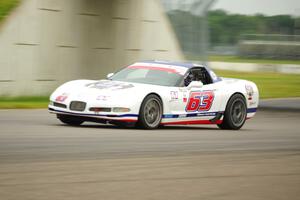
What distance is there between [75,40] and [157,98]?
430 inches

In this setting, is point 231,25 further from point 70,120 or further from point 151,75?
point 70,120

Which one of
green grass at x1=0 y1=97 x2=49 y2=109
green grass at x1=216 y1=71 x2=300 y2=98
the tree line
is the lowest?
green grass at x1=216 y1=71 x2=300 y2=98

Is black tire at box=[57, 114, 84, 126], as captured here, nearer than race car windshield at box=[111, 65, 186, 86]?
Yes

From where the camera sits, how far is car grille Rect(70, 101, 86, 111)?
13477 mm

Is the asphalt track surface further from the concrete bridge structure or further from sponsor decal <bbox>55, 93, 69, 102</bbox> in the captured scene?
the concrete bridge structure

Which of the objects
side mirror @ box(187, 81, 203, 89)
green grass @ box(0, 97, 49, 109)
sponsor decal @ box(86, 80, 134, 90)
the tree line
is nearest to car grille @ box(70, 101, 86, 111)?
sponsor decal @ box(86, 80, 134, 90)

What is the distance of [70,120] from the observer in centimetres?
1408

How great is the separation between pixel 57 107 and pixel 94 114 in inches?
27.1

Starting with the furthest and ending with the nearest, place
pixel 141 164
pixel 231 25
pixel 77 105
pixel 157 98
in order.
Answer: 1. pixel 231 25
2. pixel 157 98
3. pixel 77 105
4. pixel 141 164

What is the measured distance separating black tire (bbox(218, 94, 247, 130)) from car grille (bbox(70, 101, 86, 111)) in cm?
342

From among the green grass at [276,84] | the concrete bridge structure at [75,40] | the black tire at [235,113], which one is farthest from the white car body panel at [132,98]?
the green grass at [276,84]

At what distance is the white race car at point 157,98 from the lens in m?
13.5

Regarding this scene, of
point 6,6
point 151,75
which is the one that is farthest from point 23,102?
point 151,75

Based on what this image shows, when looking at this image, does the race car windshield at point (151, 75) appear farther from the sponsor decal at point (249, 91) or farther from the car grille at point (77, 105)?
the sponsor decal at point (249, 91)
